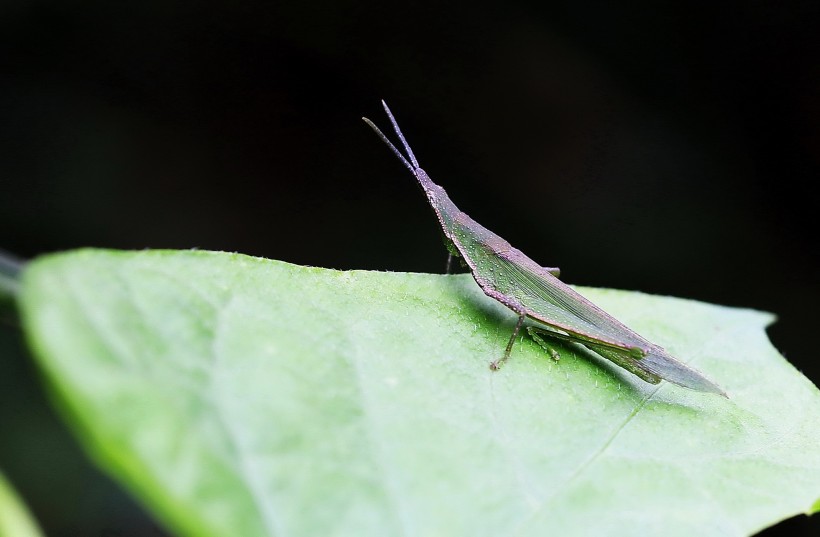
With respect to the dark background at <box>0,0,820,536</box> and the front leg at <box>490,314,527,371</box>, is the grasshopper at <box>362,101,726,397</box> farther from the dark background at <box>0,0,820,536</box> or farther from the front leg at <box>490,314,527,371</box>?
the dark background at <box>0,0,820,536</box>

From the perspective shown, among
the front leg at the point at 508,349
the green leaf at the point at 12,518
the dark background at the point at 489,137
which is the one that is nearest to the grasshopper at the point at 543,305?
the front leg at the point at 508,349

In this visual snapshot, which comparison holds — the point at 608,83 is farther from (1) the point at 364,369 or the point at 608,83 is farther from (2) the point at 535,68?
(1) the point at 364,369

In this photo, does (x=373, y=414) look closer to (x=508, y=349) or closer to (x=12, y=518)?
(x=12, y=518)

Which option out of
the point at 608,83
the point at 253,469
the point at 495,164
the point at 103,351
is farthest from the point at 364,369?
the point at 608,83

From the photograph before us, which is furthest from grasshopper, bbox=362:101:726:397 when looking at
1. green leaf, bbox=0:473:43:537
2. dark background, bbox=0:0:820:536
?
dark background, bbox=0:0:820:536

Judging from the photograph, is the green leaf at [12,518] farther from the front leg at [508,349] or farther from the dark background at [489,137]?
the dark background at [489,137]

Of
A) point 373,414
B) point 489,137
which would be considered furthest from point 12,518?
point 489,137
